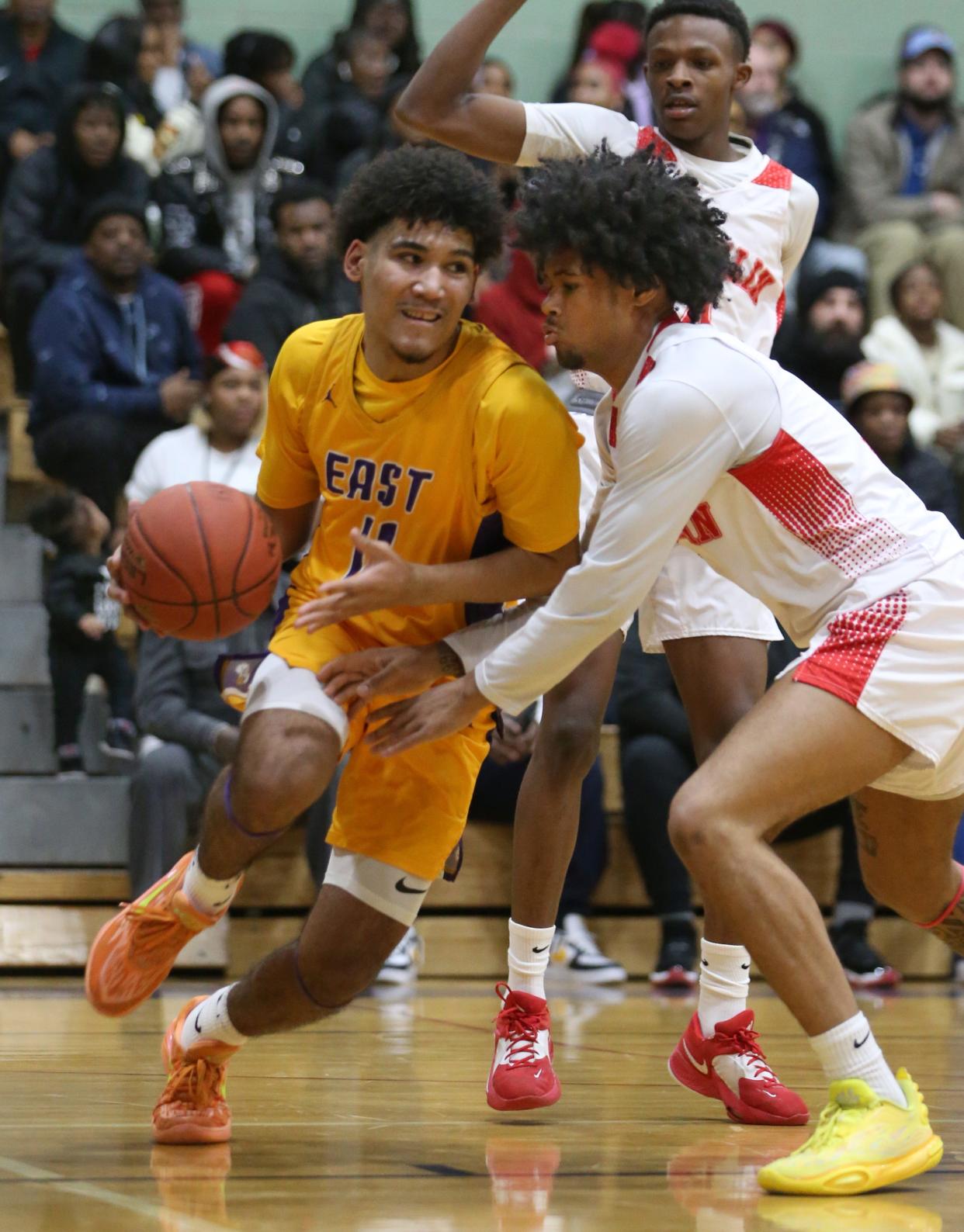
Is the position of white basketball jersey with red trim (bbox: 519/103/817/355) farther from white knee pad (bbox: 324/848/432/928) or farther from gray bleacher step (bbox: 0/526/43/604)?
gray bleacher step (bbox: 0/526/43/604)

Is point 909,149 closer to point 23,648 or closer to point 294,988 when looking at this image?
point 23,648

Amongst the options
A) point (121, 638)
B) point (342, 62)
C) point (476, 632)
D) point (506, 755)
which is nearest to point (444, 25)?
point (342, 62)

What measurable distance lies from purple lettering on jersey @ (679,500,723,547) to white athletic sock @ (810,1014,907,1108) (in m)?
0.92

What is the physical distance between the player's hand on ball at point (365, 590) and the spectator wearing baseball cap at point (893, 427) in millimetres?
4805

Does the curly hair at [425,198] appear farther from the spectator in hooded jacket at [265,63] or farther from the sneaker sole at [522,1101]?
the spectator in hooded jacket at [265,63]

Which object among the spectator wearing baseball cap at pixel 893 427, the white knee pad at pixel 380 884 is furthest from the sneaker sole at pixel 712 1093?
the spectator wearing baseball cap at pixel 893 427

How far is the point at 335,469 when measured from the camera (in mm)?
3721

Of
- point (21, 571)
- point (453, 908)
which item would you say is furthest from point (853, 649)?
point (21, 571)

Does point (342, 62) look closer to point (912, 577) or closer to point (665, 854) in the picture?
point (665, 854)

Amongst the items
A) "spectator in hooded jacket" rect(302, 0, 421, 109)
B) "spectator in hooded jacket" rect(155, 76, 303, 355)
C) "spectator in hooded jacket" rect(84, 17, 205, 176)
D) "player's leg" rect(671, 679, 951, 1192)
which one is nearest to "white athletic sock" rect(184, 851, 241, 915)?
"player's leg" rect(671, 679, 951, 1192)

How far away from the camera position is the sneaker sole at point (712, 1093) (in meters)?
3.97

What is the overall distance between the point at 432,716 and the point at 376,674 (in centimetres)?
20

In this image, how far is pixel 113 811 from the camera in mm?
7188

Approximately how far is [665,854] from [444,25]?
6.74 meters
